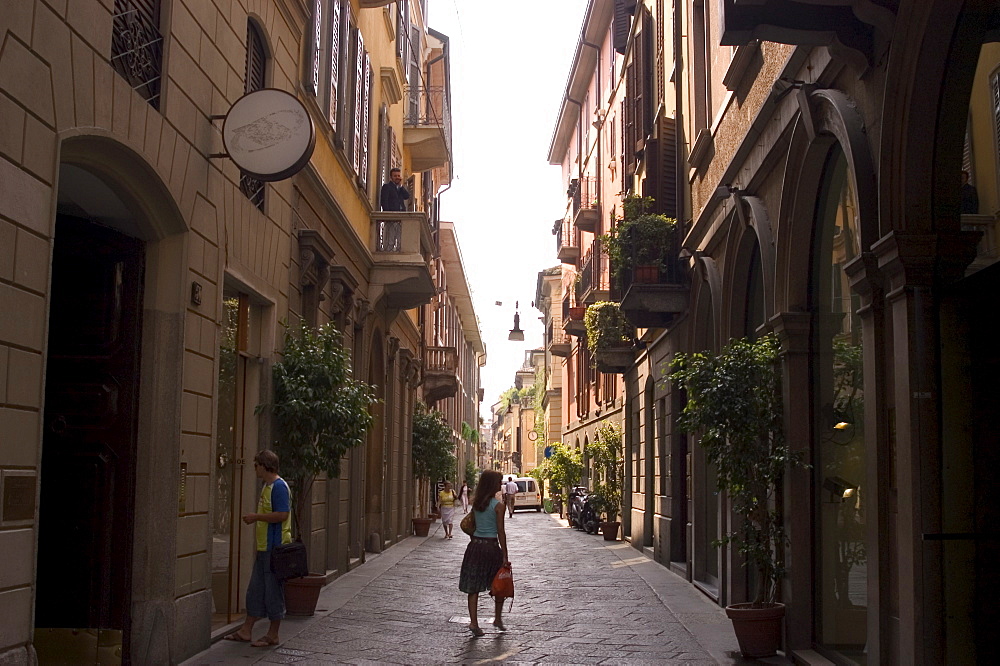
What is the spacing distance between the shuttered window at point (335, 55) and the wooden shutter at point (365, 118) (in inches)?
92.5

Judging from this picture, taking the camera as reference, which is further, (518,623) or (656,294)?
(656,294)

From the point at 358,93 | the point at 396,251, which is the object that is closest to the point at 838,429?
the point at 358,93

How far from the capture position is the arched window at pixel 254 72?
34.9 feet

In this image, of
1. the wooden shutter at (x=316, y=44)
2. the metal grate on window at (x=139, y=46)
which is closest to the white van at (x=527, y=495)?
the wooden shutter at (x=316, y=44)

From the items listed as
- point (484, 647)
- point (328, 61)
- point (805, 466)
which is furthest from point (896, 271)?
point (328, 61)

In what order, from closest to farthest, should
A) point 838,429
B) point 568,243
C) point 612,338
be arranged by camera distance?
1. point 838,429
2. point 612,338
3. point 568,243

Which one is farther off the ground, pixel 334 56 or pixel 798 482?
pixel 334 56

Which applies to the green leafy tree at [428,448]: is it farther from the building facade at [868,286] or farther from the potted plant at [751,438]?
the potted plant at [751,438]

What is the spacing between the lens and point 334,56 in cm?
1529

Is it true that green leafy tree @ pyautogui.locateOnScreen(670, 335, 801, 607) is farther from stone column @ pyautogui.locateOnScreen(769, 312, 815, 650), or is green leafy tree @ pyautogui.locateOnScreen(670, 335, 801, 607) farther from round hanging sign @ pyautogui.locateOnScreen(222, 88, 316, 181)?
round hanging sign @ pyautogui.locateOnScreen(222, 88, 316, 181)

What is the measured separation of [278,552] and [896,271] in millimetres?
5380

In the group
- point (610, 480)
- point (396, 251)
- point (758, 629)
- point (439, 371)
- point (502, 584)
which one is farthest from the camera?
point (439, 371)

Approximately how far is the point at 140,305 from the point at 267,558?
2399mm

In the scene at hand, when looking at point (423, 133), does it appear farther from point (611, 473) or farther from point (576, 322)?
point (611, 473)
